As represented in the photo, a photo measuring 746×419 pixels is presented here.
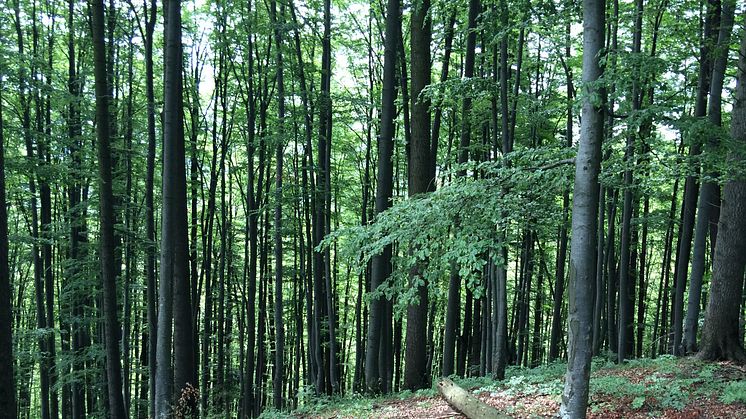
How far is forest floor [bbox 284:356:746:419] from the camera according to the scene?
19.3ft

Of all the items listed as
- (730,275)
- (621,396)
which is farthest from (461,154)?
(621,396)

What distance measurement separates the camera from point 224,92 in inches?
692

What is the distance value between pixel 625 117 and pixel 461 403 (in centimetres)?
433

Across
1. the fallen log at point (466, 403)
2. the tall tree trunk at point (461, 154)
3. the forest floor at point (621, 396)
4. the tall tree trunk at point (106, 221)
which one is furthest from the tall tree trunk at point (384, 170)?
the tall tree trunk at point (106, 221)

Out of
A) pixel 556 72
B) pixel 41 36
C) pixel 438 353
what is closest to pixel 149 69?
pixel 41 36

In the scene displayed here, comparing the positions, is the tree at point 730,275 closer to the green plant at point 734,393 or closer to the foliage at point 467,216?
the green plant at point 734,393

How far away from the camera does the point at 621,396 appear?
6320mm

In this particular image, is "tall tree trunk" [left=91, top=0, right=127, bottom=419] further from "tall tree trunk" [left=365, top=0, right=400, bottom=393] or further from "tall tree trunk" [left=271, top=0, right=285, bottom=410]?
"tall tree trunk" [left=365, top=0, right=400, bottom=393]

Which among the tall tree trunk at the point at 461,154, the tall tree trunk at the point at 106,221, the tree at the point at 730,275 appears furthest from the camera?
the tall tree trunk at the point at 106,221

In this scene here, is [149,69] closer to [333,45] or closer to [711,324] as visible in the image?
[333,45]

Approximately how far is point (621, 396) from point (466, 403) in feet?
6.58

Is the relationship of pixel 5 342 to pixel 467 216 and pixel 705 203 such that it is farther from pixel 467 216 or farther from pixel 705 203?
pixel 705 203

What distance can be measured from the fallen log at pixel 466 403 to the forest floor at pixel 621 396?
0.14 meters

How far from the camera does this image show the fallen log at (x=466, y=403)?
19.4 feet
